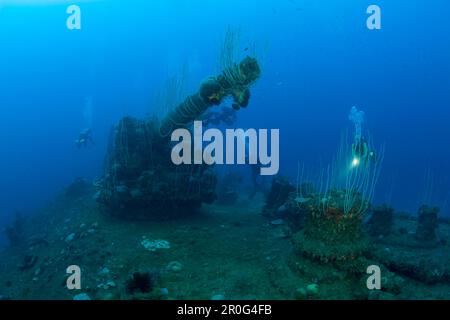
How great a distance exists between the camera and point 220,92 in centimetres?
903

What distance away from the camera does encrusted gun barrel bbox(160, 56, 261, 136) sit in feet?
27.5

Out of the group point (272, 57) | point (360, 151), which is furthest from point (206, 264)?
point (272, 57)

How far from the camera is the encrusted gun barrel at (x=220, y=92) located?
838 centimetres

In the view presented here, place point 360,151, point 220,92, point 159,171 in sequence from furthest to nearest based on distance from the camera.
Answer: point 159,171, point 220,92, point 360,151

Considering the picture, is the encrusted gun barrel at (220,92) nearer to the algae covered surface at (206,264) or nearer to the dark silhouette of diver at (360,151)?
the dark silhouette of diver at (360,151)

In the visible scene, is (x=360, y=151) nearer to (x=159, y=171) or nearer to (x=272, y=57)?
(x=159, y=171)

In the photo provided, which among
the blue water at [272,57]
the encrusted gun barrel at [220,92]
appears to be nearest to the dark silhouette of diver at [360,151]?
the encrusted gun barrel at [220,92]

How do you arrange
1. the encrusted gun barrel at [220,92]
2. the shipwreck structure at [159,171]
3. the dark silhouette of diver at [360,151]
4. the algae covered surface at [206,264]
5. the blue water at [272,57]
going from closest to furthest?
1. the algae covered surface at [206,264]
2. the dark silhouette of diver at [360,151]
3. the encrusted gun barrel at [220,92]
4. the shipwreck structure at [159,171]
5. the blue water at [272,57]

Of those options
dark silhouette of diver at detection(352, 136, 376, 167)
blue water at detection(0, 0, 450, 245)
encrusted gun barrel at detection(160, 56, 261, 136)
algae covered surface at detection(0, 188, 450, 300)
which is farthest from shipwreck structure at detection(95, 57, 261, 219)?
blue water at detection(0, 0, 450, 245)

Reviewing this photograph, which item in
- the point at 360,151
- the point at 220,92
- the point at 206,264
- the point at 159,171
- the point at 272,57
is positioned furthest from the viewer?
the point at 272,57

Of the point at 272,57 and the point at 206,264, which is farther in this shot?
the point at 272,57

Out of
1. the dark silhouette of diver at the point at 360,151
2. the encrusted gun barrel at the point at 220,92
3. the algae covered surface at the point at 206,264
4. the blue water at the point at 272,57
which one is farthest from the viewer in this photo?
the blue water at the point at 272,57
